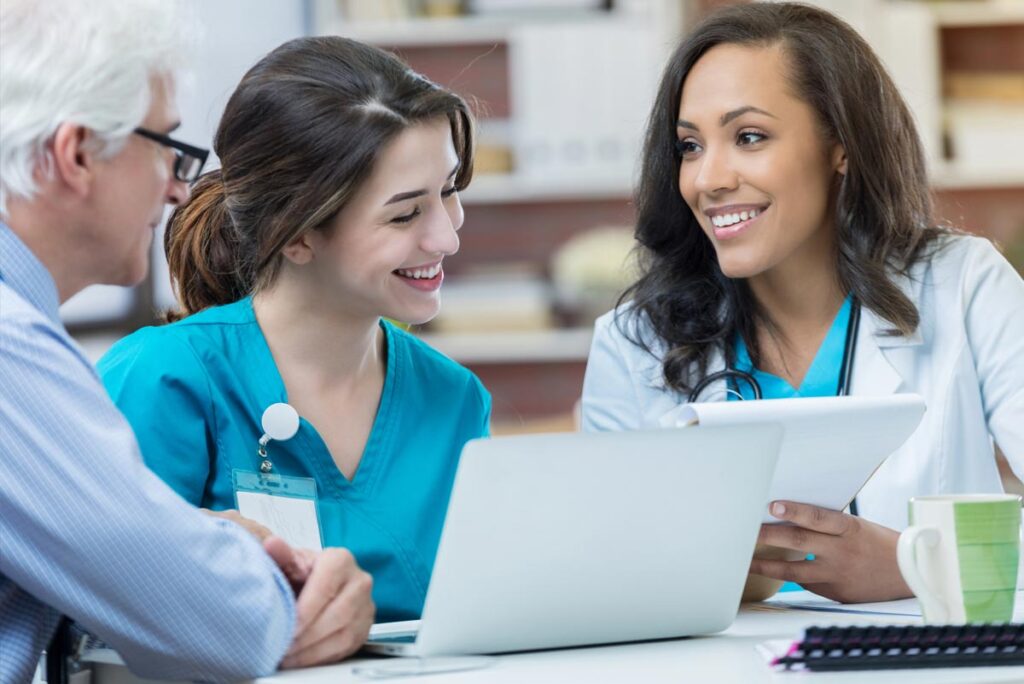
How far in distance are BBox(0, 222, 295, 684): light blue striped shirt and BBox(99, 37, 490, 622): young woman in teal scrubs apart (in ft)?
1.37

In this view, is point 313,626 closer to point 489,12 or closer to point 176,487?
point 176,487

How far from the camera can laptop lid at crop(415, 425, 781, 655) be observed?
1104 millimetres

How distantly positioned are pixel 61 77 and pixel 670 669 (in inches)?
28.4

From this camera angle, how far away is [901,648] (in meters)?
1.07

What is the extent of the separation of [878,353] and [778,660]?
956mm

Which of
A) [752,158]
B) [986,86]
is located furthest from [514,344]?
[752,158]

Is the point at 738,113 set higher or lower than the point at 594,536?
higher

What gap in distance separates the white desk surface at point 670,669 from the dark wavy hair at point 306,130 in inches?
24.1

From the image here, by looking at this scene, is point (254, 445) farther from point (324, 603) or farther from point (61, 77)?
point (61, 77)

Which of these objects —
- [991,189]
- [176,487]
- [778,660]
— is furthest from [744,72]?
[991,189]

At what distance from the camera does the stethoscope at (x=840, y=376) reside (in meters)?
1.96

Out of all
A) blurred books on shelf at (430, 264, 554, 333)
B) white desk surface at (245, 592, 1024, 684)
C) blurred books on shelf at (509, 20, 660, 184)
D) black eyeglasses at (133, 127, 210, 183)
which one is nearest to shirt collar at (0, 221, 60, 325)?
black eyeglasses at (133, 127, 210, 183)

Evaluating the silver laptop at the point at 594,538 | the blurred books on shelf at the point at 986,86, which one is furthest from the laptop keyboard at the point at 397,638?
the blurred books on shelf at the point at 986,86

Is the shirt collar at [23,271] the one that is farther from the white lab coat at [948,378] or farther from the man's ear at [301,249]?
the white lab coat at [948,378]
